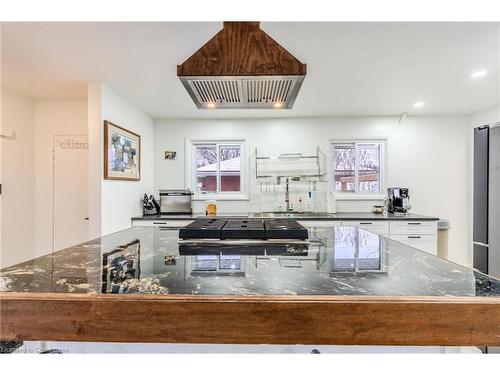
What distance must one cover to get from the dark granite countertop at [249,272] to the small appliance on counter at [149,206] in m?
2.54

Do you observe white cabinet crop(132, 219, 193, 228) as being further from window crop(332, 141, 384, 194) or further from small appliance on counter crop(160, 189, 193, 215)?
window crop(332, 141, 384, 194)

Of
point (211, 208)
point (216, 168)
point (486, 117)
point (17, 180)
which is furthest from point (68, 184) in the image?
point (486, 117)

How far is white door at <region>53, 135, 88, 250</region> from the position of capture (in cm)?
375

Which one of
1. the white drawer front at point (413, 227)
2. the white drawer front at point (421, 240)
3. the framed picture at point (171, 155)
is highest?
the framed picture at point (171, 155)

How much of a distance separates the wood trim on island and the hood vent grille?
3.51 ft

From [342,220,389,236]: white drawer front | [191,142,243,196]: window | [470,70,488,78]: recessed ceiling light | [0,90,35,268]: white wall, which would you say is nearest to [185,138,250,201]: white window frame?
A: [191,142,243,196]: window

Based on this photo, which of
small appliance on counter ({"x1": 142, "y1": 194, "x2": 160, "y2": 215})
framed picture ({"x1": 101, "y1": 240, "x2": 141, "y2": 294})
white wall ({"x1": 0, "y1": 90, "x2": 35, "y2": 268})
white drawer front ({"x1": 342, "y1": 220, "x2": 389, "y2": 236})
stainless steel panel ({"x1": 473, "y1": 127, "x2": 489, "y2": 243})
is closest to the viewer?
framed picture ({"x1": 101, "y1": 240, "x2": 141, "y2": 294})

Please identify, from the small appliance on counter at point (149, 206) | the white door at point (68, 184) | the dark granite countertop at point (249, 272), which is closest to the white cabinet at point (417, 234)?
the dark granite countertop at point (249, 272)

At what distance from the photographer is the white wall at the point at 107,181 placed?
2.96 meters

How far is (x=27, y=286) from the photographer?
0.86 meters

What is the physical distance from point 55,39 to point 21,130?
1.98 metres

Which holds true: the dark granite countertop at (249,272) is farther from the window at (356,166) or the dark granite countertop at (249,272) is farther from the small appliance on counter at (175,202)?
the window at (356,166)

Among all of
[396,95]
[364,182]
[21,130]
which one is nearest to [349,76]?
[396,95]

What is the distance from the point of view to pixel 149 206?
4.00 meters
